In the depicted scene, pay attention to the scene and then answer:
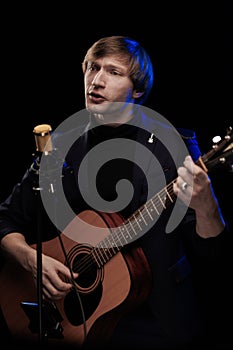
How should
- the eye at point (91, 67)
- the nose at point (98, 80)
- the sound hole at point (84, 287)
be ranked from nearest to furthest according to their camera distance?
the sound hole at point (84, 287), the nose at point (98, 80), the eye at point (91, 67)

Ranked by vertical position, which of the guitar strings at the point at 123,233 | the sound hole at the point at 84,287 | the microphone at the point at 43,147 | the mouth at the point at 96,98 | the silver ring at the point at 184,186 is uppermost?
the mouth at the point at 96,98

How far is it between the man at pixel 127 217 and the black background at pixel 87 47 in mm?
216

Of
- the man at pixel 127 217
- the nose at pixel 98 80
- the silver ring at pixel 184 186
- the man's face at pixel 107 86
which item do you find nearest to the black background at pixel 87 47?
the man at pixel 127 217

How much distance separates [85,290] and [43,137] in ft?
2.94

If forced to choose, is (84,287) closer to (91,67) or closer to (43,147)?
(43,147)

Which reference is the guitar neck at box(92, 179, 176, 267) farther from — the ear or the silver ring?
the ear

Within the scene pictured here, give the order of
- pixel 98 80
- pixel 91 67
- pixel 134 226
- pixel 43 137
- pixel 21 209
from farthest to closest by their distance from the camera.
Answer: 1. pixel 21 209
2. pixel 91 67
3. pixel 98 80
4. pixel 134 226
5. pixel 43 137

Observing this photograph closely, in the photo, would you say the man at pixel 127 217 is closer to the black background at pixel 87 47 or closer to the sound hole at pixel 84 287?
the sound hole at pixel 84 287

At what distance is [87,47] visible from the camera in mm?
3307

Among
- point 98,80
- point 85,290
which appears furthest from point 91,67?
point 85,290

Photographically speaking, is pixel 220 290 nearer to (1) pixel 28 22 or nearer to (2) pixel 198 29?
(2) pixel 198 29

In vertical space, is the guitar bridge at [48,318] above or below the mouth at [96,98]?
below

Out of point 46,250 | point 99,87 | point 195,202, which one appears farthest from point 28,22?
point 195,202

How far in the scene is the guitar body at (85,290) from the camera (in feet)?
7.53
